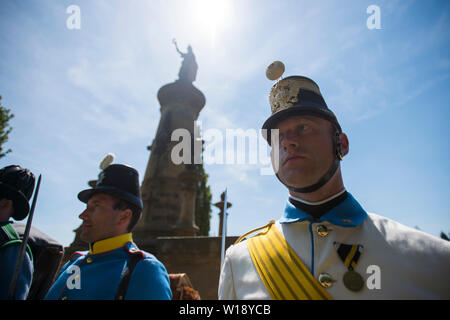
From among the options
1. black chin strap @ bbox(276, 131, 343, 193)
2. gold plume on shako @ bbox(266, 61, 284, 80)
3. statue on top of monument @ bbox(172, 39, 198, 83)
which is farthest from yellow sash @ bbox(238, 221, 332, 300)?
statue on top of monument @ bbox(172, 39, 198, 83)

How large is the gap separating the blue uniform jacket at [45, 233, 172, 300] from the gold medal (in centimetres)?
158

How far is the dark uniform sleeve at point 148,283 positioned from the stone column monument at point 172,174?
24.6ft

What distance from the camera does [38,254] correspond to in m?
3.02

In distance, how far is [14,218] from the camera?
3.36 meters

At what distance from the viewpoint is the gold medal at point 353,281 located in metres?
1.31

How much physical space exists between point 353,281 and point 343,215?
43cm

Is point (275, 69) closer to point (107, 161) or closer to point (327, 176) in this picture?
point (327, 176)

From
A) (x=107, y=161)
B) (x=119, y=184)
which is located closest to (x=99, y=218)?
(x=119, y=184)

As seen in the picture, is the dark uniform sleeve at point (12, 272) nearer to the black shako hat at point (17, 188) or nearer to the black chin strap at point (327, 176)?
the black shako hat at point (17, 188)

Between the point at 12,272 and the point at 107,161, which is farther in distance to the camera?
the point at 107,161

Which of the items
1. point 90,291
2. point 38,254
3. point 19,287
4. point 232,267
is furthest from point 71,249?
point 232,267

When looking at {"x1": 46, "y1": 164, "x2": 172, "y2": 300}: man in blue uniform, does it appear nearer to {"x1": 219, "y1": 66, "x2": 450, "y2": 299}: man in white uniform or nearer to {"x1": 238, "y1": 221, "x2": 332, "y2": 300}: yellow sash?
{"x1": 219, "y1": 66, "x2": 450, "y2": 299}: man in white uniform

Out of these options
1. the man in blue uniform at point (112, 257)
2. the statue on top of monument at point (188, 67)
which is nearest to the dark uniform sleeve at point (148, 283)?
the man in blue uniform at point (112, 257)
